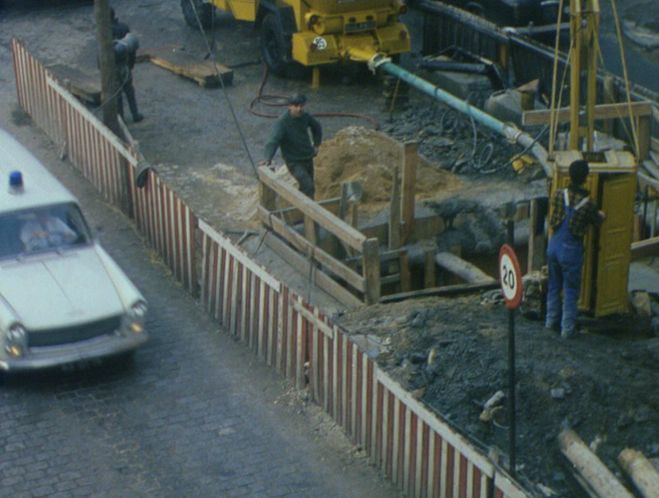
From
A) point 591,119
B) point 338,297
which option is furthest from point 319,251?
point 591,119

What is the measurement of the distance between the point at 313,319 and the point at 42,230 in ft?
11.3

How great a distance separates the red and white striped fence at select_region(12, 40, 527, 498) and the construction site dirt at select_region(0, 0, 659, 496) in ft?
1.57

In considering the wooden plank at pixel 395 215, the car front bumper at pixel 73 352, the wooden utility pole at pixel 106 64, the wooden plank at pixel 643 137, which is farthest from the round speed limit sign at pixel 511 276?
the wooden utility pole at pixel 106 64

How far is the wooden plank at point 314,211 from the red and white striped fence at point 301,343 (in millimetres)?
1085

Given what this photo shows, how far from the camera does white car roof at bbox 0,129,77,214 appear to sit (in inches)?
563

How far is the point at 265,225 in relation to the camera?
1634 centimetres

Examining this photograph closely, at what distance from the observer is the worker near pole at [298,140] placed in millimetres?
16016

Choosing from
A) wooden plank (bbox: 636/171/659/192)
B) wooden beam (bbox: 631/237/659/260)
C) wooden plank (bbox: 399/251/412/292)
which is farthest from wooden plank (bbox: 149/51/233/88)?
wooden beam (bbox: 631/237/659/260)

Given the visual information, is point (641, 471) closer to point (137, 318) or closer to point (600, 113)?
point (137, 318)

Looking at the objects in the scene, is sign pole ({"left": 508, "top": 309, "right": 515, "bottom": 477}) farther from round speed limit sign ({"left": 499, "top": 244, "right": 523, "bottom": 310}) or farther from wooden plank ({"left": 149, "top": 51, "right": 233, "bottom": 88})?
wooden plank ({"left": 149, "top": 51, "right": 233, "bottom": 88})

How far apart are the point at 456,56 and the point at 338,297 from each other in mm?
9286

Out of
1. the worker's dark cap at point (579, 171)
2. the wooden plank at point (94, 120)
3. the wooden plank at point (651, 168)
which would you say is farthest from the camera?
the wooden plank at point (651, 168)

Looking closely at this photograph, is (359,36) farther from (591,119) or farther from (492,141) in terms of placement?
(591,119)

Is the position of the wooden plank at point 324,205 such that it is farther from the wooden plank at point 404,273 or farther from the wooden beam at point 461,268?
the wooden beam at point 461,268
